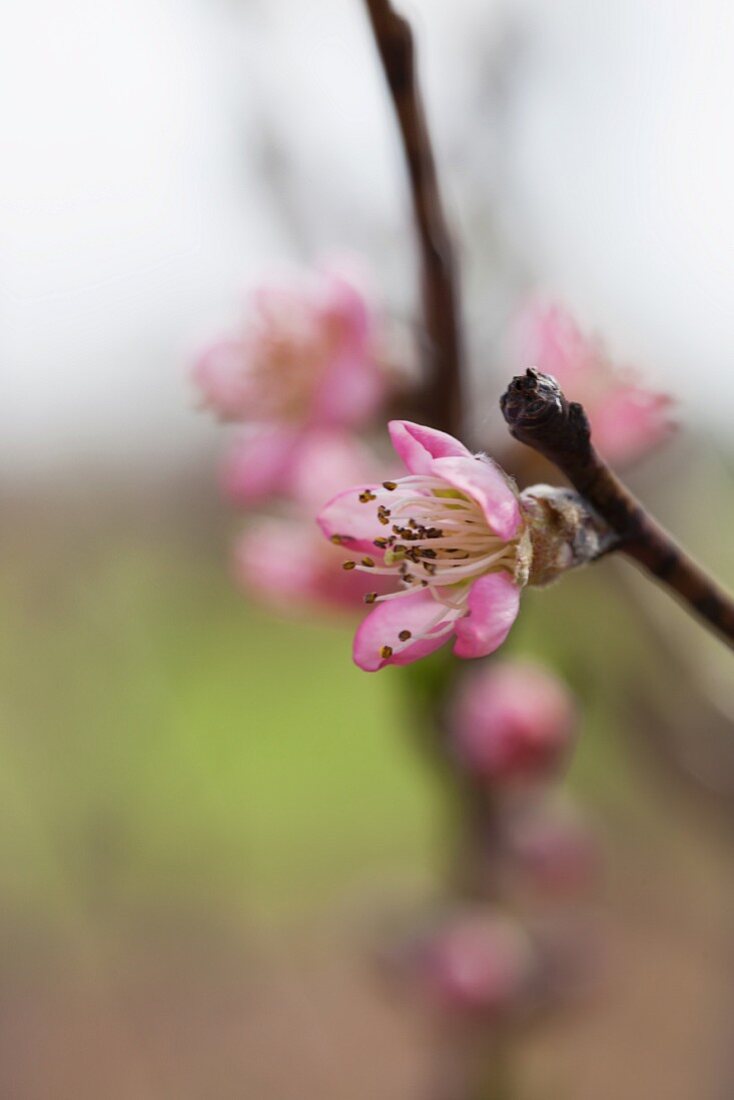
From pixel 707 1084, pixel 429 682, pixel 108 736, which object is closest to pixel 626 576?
pixel 429 682

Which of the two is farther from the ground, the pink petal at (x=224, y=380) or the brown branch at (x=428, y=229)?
the brown branch at (x=428, y=229)

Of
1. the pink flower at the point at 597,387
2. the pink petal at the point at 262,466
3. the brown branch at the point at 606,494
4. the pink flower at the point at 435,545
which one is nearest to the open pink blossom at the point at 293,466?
the pink petal at the point at 262,466

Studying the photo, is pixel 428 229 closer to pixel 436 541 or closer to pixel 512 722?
pixel 436 541

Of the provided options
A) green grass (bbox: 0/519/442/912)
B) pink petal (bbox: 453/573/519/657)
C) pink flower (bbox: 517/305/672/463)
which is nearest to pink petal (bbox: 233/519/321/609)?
green grass (bbox: 0/519/442/912)

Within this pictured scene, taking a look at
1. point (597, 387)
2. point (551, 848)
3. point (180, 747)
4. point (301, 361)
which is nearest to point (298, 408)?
point (301, 361)

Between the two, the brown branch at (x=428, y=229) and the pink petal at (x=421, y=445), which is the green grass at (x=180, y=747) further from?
the pink petal at (x=421, y=445)
